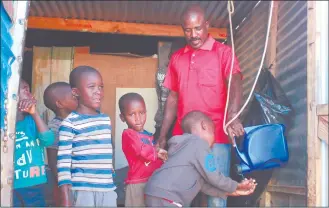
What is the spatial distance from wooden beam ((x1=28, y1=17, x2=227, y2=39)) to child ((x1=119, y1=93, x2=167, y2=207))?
82.2 inches

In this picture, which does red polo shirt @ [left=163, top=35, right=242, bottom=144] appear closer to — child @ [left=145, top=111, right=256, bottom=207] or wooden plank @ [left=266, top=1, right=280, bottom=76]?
child @ [left=145, top=111, right=256, bottom=207]

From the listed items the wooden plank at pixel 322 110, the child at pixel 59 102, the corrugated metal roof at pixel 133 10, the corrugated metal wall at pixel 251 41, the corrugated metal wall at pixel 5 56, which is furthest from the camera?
the corrugated metal roof at pixel 133 10

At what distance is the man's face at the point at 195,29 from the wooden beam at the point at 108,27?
5.74ft

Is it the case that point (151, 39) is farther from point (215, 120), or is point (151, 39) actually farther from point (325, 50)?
point (325, 50)

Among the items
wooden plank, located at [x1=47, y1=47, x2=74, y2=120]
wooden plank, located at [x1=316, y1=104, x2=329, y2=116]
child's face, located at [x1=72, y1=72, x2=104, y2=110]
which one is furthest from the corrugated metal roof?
wooden plank, located at [x1=316, y1=104, x2=329, y2=116]

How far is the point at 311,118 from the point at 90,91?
1.65m

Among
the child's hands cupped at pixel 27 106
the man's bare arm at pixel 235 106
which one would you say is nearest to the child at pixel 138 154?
the man's bare arm at pixel 235 106

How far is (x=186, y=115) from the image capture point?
4.12m

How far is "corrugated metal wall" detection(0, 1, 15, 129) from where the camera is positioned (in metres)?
2.96

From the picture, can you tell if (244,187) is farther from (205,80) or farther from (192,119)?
(205,80)

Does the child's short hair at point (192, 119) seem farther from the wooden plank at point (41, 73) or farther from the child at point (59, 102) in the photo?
the wooden plank at point (41, 73)

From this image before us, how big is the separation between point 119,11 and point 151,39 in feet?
3.56

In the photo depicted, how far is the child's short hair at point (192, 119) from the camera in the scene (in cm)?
401

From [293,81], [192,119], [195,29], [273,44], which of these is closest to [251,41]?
[273,44]
